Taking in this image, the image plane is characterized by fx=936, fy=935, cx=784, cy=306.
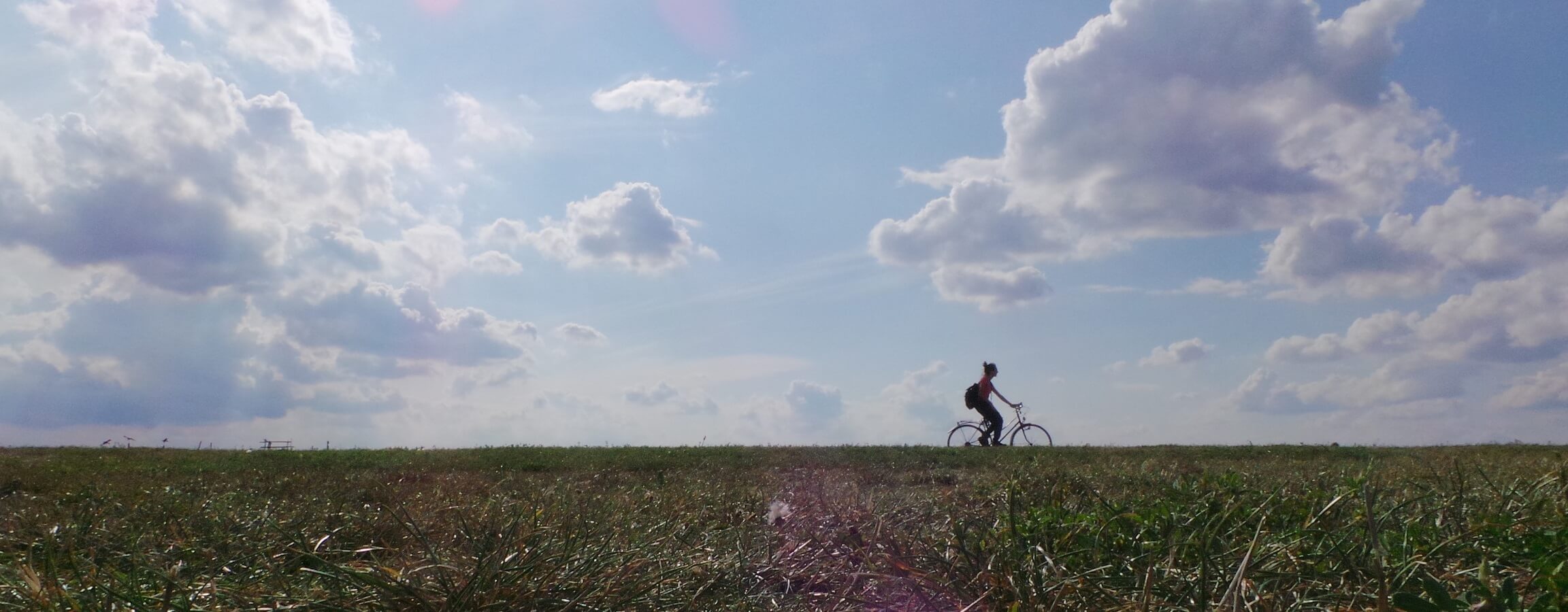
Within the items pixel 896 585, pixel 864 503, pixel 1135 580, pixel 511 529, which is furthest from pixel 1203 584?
pixel 864 503

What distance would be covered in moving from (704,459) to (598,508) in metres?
5.48

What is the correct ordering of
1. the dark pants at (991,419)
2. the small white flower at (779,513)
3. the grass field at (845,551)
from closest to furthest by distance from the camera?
1. the grass field at (845,551)
2. the small white flower at (779,513)
3. the dark pants at (991,419)

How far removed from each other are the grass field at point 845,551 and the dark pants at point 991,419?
1211 cm

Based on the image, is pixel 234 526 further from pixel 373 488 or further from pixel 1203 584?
pixel 1203 584

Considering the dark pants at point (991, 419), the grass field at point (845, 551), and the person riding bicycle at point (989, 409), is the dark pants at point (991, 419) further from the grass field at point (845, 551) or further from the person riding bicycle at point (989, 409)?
the grass field at point (845, 551)

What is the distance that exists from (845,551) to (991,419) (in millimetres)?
14365

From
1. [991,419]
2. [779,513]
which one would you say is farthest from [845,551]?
[991,419]

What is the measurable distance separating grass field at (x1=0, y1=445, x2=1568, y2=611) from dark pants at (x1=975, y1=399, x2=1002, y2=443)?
12.1 meters

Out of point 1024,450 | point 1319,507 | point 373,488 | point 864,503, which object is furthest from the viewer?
point 1024,450

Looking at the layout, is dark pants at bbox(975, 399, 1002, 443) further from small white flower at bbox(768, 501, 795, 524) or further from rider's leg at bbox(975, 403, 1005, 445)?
small white flower at bbox(768, 501, 795, 524)

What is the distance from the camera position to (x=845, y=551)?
3154mm

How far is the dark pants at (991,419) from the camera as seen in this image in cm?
1695

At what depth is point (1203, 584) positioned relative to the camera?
1952 mm

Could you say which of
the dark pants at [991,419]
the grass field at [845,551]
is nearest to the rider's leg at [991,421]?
the dark pants at [991,419]
